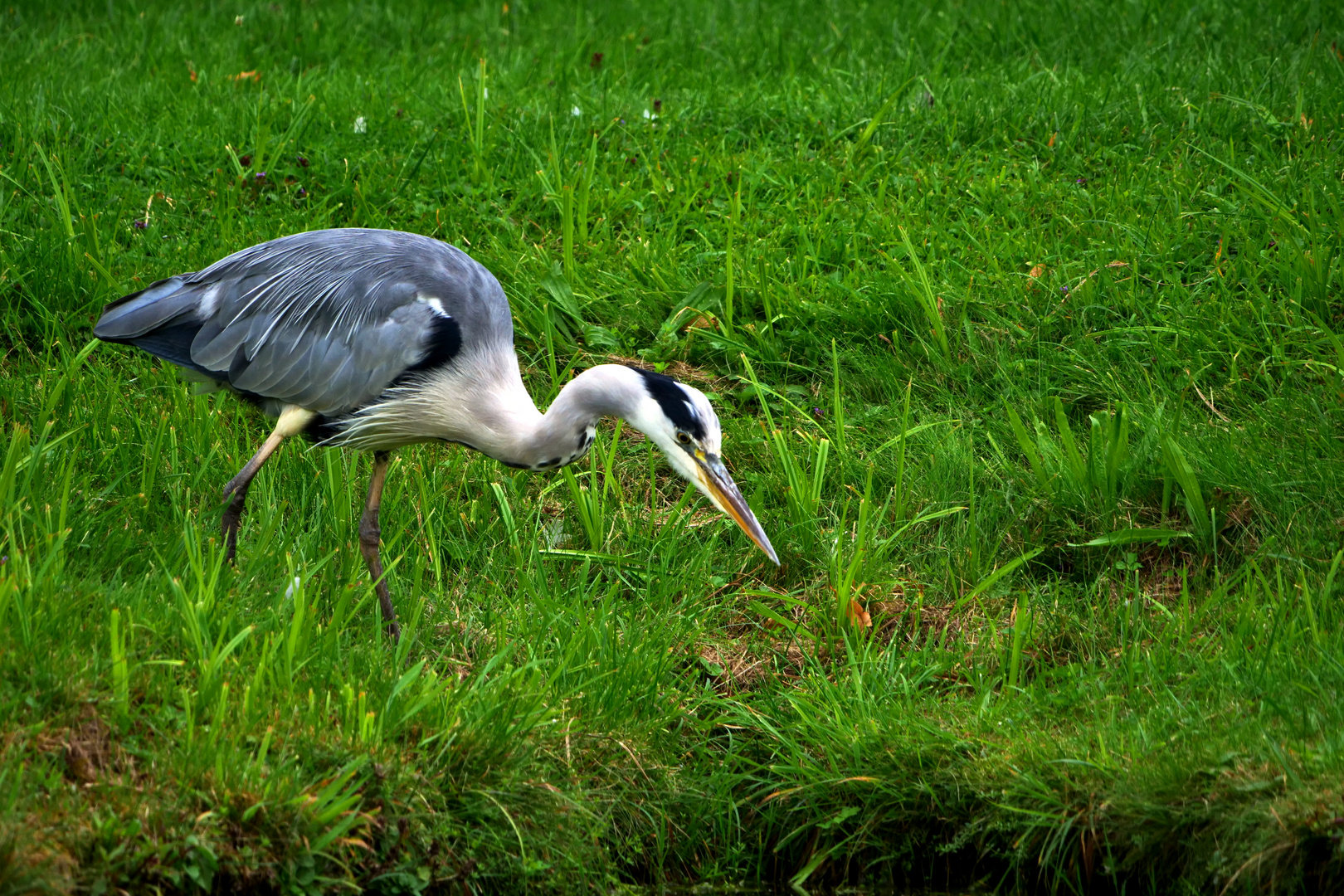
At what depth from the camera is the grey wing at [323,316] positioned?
181 inches

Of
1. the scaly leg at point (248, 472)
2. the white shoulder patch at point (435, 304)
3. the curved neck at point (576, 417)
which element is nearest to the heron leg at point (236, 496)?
the scaly leg at point (248, 472)

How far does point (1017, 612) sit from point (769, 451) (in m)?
1.28

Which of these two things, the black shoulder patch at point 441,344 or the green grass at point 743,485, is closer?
the green grass at point 743,485

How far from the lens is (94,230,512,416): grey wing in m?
4.60

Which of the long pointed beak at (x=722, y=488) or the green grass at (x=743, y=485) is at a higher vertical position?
the long pointed beak at (x=722, y=488)

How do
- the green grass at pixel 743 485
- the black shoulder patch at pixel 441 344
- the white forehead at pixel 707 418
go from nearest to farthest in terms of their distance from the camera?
1. the green grass at pixel 743 485
2. the white forehead at pixel 707 418
3. the black shoulder patch at pixel 441 344

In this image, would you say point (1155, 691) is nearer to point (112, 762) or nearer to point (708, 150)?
point (112, 762)

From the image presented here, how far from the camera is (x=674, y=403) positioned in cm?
413

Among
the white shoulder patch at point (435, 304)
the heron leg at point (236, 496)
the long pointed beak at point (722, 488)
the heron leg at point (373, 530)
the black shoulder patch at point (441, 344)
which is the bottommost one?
the heron leg at point (373, 530)

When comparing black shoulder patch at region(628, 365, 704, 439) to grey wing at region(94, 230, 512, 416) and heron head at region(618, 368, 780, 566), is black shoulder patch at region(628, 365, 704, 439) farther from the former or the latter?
grey wing at region(94, 230, 512, 416)

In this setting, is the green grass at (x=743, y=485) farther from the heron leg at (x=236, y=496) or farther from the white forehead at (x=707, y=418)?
the white forehead at (x=707, y=418)

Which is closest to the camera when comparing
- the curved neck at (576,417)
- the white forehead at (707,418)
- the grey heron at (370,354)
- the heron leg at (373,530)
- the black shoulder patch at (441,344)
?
the white forehead at (707,418)

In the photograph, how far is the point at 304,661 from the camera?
3.57 meters

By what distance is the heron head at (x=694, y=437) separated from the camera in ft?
13.5
